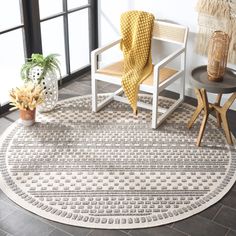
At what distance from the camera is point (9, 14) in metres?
3.54

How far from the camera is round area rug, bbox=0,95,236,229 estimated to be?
2.59 metres

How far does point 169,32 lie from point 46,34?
109cm

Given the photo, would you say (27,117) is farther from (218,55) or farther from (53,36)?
(218,55)

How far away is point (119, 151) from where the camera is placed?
313 cm

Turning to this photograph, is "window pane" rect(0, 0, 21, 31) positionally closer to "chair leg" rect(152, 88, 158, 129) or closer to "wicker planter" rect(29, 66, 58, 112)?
"wicker planter" rect(29, 66, 58, 112)

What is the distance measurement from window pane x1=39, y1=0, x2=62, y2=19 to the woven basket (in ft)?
4.95

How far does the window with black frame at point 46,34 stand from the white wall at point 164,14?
0.16 metres

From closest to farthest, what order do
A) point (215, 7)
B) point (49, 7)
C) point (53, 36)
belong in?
point (215, 7)
point (49, 7)
point (53, 36)

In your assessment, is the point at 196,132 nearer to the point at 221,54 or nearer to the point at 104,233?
the point at 221,54

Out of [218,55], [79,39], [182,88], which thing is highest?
[218,55]

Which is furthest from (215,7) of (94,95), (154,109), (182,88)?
(94,95)

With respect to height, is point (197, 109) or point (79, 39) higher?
point (79, 39)

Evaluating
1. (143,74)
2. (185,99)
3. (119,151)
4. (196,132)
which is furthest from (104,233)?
(185,99)

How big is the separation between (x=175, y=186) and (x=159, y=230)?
0.41 meters
